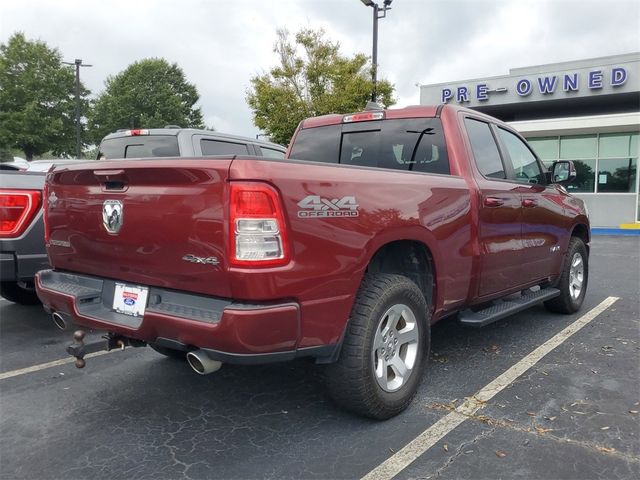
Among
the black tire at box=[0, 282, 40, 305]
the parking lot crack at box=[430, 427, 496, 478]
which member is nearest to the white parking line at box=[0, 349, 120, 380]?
the black tire at box=[0, 282, 40, 305]

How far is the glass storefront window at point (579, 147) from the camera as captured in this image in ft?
59.8

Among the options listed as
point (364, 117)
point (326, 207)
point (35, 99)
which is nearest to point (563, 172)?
point (364, 117)

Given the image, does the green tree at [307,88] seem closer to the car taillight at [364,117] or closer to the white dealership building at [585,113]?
the white dealership building at [585,113]

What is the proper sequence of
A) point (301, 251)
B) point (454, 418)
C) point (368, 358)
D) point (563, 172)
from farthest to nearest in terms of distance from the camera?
point (563, 172) < point (454, 418) < point (368, 358) < point (301, 251)

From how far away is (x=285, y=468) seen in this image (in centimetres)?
258

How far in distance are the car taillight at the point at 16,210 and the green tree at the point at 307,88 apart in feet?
39.5

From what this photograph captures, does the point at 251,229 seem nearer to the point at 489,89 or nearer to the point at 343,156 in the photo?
the point at 343,156

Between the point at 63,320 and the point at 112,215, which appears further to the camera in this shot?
the point at 63,320

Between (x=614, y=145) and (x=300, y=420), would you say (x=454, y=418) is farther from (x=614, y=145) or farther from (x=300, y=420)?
(x=614, y=145)

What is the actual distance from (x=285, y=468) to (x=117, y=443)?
0.96m

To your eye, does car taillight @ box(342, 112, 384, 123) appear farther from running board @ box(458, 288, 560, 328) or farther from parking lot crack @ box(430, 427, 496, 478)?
parking lot crack @ box(430, 427, 496, 478)

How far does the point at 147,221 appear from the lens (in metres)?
2.67

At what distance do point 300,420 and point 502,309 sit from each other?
196cm

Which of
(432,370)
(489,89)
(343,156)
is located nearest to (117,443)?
(432,370)
